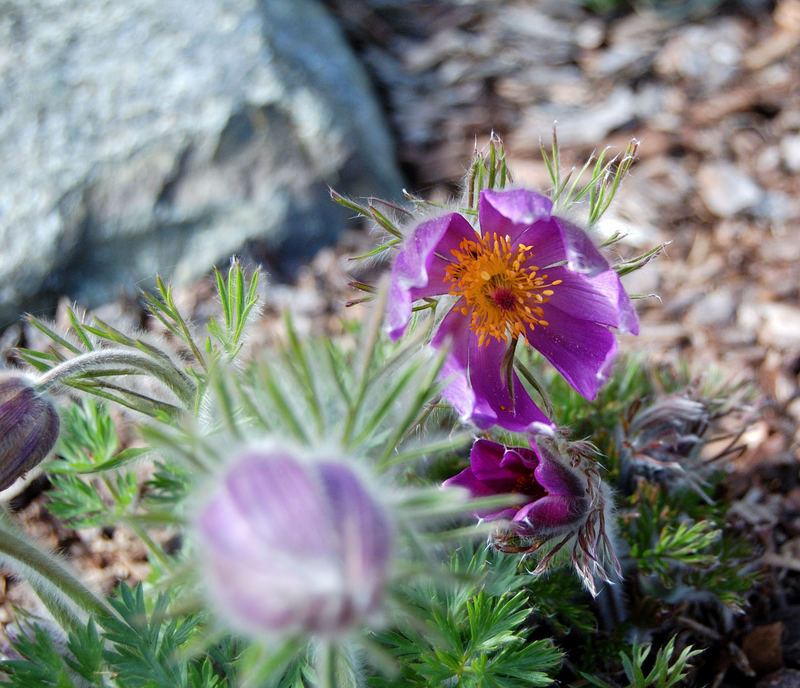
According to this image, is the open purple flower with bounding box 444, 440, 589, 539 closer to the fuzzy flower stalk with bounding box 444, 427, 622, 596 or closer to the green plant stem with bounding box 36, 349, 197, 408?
the fuzzy flower stalk with bounding box 444, 427, 622, 596

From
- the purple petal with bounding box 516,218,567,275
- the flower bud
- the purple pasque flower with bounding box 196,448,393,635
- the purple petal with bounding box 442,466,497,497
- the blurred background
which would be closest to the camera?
the purple pasque flower with bounding box 196,448,393,635

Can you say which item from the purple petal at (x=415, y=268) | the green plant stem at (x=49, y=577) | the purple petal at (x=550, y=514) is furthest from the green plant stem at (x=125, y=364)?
the purple petal at (x=550, y=514)

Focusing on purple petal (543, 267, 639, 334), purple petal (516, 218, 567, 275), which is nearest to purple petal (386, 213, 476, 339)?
purple petal (516, 218, 567, 275)

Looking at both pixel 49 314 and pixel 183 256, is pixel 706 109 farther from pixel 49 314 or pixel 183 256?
pixel 49 314

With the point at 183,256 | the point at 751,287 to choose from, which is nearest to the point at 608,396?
the point at 751,287

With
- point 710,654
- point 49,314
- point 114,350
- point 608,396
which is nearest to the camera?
point 114,350

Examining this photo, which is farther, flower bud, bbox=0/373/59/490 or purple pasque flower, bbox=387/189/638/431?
purple pasque flower, bbox=387/189/638/431

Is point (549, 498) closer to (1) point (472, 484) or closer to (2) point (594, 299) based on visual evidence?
(1) point (472, 484)

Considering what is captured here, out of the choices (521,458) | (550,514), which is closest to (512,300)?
(521,458)

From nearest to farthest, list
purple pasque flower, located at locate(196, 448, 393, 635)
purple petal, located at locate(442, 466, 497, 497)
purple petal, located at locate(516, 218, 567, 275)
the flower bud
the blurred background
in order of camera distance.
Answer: purple pasque flower, located at locate(196, 448, 393, 635), the flower bud, purple petal, located at locate(442, 466, 497, 497), purple petal, located at locate(516, 218, 567, 275), the blurred background
